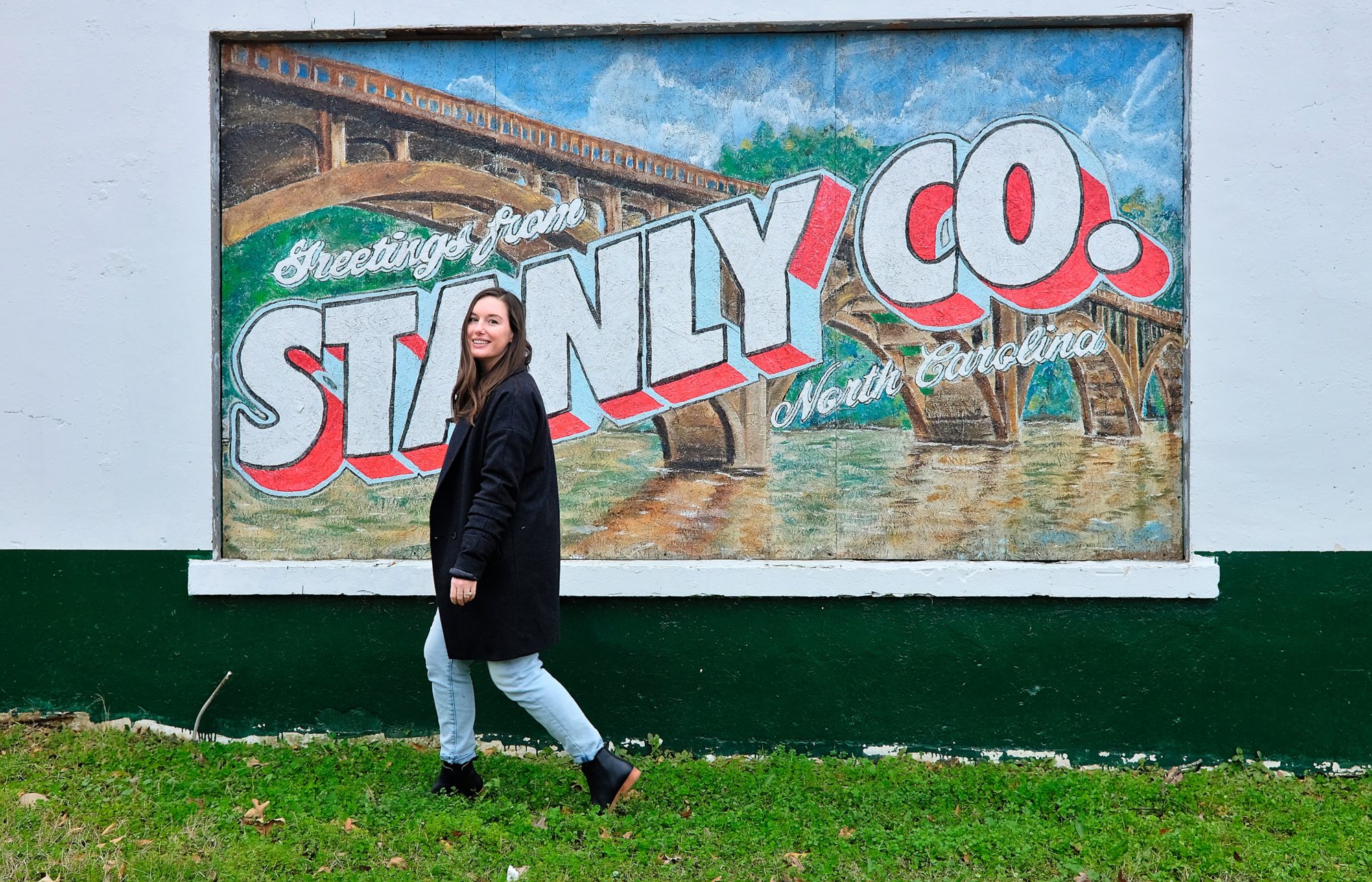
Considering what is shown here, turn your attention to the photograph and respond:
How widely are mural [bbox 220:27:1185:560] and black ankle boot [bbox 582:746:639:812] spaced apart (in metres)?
1.02

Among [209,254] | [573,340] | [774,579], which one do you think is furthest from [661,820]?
[209,254]

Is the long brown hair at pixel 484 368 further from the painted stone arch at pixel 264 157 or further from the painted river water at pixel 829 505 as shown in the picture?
the painted stone arch at pixel 264 157

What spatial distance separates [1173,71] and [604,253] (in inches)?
105

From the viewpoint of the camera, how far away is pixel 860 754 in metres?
4.35

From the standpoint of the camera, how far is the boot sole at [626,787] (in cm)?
375

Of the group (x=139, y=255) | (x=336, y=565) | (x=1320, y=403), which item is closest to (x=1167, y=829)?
(x=1320, y=403)

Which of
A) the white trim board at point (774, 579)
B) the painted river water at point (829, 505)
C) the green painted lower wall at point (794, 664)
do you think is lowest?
the green painted lower wall at point (794, 664)

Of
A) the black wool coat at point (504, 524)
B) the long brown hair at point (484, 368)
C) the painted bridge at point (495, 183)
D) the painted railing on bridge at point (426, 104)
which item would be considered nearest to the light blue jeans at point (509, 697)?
the black wool coat at point (504, 524)

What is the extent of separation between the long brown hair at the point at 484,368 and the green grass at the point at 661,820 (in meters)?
A: 1.55

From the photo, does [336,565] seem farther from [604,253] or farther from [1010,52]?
[1010,52]

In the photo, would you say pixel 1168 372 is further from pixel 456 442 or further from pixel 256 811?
pixel 256 811

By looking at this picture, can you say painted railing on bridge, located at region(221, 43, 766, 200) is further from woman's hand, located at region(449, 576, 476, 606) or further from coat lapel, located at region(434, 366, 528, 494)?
woman's hand, located at region(449, 576, 476, 606)

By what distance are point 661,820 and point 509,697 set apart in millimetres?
750

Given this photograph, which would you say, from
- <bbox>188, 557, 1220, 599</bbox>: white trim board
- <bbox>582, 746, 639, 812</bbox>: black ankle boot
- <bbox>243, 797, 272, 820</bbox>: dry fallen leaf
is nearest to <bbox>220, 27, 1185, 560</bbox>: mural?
<bbox>188, 557, 1220, 599</bbox>: white trim board
